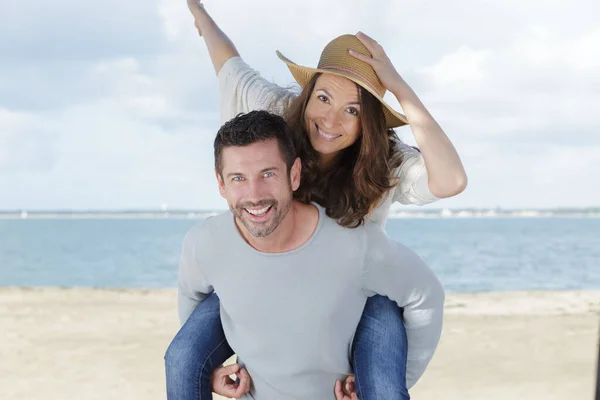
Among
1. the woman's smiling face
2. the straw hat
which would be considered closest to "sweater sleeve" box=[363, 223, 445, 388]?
the woman's smiling face

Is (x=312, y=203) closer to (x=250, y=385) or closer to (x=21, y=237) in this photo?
(x=250, y=385)

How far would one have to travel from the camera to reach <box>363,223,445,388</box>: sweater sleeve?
2393mm

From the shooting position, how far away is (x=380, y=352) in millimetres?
2393

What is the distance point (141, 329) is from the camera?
7.97 m

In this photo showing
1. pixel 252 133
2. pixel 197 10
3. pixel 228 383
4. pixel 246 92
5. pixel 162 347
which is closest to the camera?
pixel 252 133

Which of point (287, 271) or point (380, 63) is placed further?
point (380, 63)

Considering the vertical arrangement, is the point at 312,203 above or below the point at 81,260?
above

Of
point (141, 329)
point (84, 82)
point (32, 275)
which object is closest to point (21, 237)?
point (84, 82)

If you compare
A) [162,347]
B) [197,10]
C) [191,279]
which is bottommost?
[162,347]

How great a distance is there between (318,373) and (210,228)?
0.55 meters

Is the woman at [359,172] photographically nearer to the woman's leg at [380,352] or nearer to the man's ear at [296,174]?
the woman's leg at [380,352]

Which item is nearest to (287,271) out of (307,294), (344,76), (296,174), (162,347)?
(307,294)

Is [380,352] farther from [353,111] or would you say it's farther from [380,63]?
[380,63]

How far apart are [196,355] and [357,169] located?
772 millimetres
